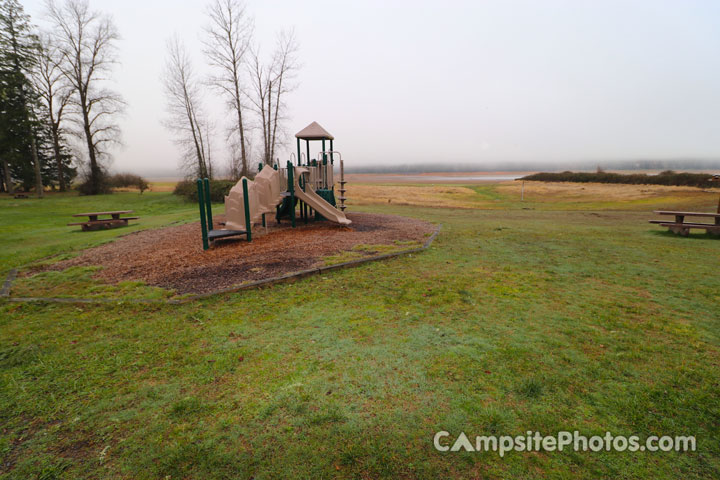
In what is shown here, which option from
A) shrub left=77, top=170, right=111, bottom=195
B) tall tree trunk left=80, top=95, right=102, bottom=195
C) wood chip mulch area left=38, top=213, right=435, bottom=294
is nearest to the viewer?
wood chip mulch area left=38, top=213, right=435, bottom=294

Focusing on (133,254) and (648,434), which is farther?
(133,254)

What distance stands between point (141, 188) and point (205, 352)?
3470cm

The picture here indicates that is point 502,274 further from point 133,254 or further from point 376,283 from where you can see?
point 133,254

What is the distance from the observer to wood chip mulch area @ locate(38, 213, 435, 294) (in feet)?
20.4

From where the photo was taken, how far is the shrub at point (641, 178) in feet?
119

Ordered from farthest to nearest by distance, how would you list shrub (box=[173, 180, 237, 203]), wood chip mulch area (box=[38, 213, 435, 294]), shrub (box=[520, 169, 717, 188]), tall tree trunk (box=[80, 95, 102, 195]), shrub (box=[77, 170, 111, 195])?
shrub (box=[520, 169, 717, 188]), shrub (box=[77, 170, 111, 195]), tall tree trunk (box=[80, 95, 102, 195]), shrub (box=[173, 180, 237, 203]), wood chip mulch area (box=[38, 213, 435, 294])

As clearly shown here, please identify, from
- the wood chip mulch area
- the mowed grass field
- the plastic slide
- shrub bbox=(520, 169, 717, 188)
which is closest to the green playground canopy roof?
the plastic slide

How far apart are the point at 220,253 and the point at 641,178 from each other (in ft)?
184

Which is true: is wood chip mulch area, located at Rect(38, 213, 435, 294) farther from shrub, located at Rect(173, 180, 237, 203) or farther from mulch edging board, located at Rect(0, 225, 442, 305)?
shrub, located at Rect(173, 180, 237, 203)

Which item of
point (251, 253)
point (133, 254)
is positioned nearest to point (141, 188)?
point (133, 254)

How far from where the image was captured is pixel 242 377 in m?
3.06
